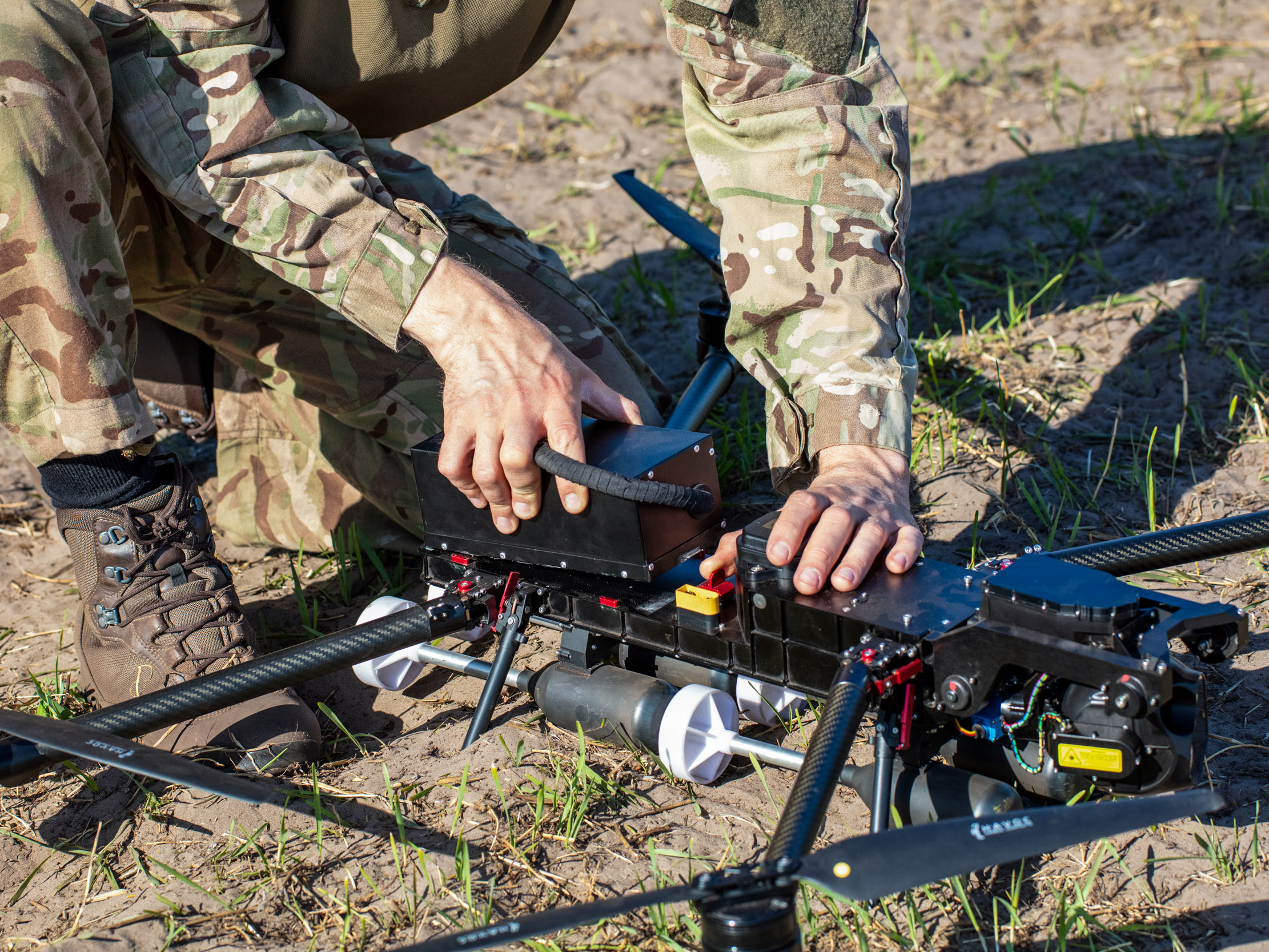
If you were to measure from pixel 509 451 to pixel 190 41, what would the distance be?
1.14 metres

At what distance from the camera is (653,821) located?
2.02 meters

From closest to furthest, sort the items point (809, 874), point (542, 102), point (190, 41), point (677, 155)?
point (809, 874)
point (190, 41)
point (677, 155)
point (542, 102)

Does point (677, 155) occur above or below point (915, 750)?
above

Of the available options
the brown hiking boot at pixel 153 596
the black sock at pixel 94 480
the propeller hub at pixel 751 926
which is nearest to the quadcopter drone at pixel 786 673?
the propeller hub at pixel 751 926

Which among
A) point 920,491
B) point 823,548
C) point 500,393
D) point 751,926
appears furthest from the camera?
point 920,491

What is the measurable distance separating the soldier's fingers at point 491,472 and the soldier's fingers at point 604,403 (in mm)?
238

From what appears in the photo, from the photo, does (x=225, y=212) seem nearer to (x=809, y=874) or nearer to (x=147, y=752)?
(x=147, y=752)

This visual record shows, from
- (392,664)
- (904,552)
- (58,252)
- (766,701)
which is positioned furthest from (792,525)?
(58,252)

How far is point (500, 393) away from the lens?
6.95 ft

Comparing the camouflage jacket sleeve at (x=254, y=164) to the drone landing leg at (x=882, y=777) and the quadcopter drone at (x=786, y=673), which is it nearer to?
the quadcopter drone at (x=786, y=673)

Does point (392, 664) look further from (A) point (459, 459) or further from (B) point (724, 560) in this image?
(B) point (724, 560)

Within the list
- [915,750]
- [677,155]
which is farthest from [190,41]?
[677,155]

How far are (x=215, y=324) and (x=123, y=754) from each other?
1.43 m

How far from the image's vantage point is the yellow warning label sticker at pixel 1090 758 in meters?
1.63
